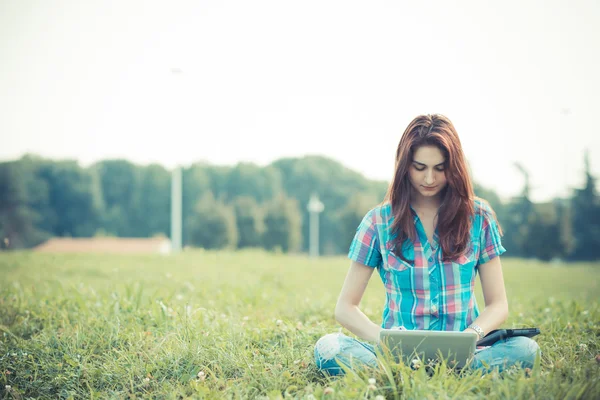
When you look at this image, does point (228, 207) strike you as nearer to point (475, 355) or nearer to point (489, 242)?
point (489, 242)

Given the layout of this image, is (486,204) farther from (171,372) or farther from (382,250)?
(171,372)

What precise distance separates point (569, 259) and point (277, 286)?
33.2 m

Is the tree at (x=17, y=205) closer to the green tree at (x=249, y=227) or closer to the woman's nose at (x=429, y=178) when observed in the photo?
the green tree at (x=249, y=227)

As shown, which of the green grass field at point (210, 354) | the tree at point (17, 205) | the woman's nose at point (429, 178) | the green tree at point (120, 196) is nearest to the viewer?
the green grass field at point (210, 354)

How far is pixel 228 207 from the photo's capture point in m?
44.3

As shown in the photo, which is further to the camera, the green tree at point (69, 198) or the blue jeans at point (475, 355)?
the green tree at point (69, 198)

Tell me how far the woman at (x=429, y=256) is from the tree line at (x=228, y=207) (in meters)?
27.9

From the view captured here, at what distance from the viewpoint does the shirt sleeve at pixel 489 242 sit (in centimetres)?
261

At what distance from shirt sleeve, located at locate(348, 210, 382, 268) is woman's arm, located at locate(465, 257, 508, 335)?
56cm

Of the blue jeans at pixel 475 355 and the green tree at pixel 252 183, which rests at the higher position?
the green tree at pixel 252 183

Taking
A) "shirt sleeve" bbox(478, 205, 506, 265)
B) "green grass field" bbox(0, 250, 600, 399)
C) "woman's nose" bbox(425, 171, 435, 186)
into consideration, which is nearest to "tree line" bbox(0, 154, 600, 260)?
"green grass field" bbox(0, 250, 600, 399)

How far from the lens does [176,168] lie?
16000mm

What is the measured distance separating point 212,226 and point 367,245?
4075 centimetres

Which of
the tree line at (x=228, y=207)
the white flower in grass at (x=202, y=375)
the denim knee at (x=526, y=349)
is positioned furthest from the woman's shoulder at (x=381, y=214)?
the tree line at (x=228, y=207)
